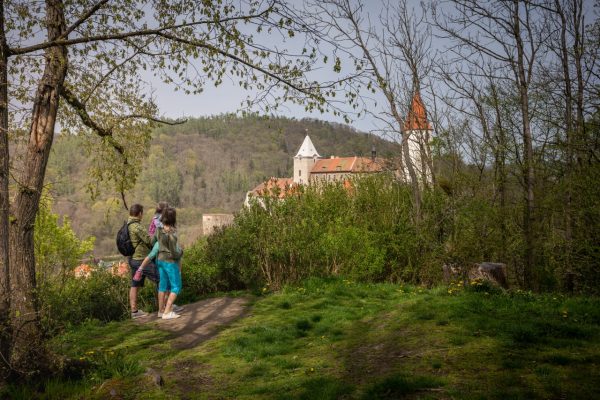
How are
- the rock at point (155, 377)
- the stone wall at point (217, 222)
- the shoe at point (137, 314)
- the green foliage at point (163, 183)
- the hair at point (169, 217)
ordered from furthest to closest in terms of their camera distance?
the green foliage at point (163, 183)
the stone wall at point (217, 222)
the shoe at point (137, 314)
the hair at point (169, 217)
the rock at point (155, 377)

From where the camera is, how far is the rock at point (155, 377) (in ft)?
16.8

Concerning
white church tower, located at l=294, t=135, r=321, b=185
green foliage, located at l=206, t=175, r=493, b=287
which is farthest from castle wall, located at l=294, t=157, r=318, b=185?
green foliage, located at l=206, t=175, r=493, b=287

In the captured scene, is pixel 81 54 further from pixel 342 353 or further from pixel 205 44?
pixel 342 353

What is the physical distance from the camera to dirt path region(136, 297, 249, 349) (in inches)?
280

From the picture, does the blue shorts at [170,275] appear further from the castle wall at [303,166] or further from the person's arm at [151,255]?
the castle wall at [303,166]

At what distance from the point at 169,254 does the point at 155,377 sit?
10.3 feet

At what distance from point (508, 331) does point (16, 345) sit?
17.7ft

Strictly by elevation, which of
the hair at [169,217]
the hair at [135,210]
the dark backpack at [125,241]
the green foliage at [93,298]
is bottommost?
the green foliage at [93,298]

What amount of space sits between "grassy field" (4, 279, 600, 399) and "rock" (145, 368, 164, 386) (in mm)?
53

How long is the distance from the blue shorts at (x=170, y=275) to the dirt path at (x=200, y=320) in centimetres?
55

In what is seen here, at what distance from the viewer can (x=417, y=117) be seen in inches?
531

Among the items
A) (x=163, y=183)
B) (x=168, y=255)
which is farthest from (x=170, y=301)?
(x=163, y=183)

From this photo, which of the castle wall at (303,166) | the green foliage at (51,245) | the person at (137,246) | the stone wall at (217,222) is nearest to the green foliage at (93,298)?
the green foliage at (51,245)

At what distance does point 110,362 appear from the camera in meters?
5.66
